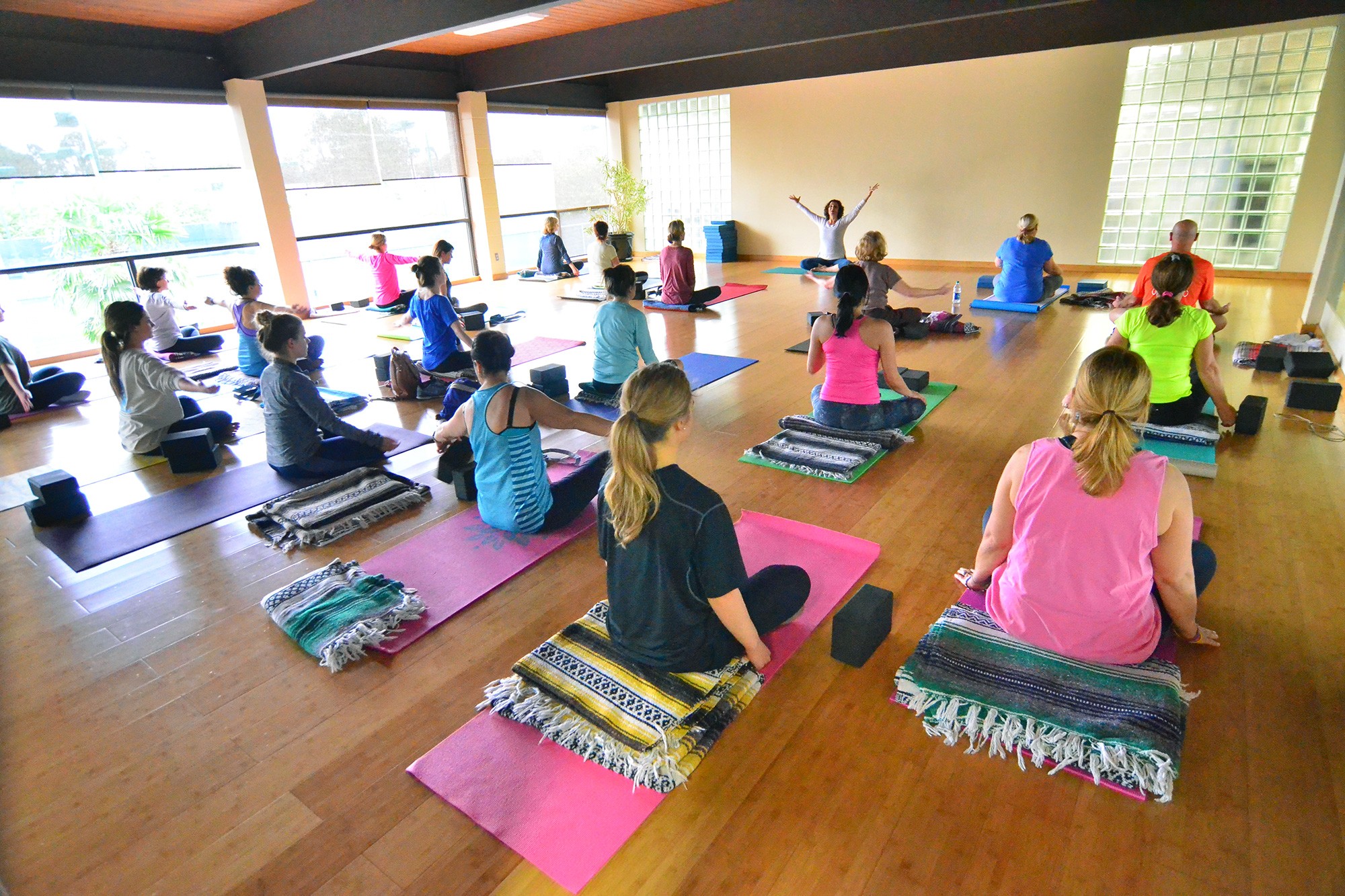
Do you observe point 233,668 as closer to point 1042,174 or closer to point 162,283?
point 162,283

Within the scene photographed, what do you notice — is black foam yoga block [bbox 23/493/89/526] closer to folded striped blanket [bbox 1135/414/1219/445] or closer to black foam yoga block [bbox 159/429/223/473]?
black foam yoga block [bbox 159/429/223/473]

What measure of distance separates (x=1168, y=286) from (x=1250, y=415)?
3.22 ft

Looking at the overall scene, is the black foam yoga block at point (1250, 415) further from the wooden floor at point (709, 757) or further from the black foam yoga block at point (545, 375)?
the black foam yoga block at point (545, 375)

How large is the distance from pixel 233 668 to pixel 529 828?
1219mm

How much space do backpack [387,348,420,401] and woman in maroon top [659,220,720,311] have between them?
3139 millimetres

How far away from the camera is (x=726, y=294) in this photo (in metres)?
8.19

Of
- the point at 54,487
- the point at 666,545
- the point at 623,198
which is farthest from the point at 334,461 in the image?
the point at 623,198

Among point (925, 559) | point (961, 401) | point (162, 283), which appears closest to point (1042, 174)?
point (961, 401)

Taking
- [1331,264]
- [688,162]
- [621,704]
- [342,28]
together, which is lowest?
[621,704]

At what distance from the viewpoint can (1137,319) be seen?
3.28 metres

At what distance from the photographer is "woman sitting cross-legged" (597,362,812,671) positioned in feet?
5.49

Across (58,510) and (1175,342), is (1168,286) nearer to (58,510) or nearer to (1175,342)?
(1175,342)

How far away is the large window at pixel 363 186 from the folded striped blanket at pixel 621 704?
7627 mm

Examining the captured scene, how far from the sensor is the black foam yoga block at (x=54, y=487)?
3293 mm
